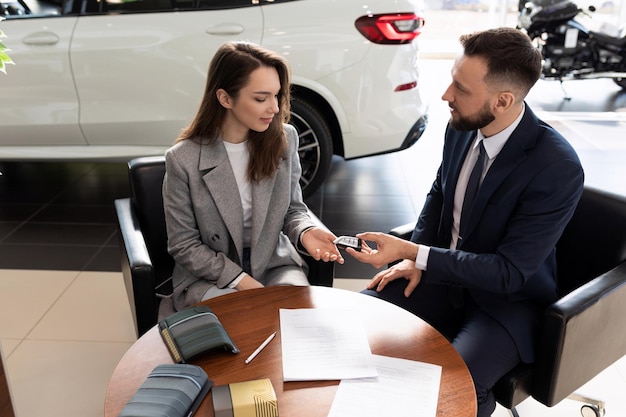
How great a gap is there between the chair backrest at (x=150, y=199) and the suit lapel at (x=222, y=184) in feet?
0.99

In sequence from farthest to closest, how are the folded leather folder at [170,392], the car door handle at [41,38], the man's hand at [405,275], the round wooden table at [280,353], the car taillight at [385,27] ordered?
the car door handle at [41,38], the car taillight at [385,27], the man's hand at [405,275], the round wooden table at [280,353], the folded leather folder at [170,392]

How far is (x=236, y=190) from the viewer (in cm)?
187

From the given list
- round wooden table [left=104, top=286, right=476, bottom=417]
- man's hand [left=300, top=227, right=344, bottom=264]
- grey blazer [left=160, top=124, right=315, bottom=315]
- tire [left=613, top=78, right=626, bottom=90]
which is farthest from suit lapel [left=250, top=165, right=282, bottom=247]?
tire [left=613, top=78, right=626, bottom=90]

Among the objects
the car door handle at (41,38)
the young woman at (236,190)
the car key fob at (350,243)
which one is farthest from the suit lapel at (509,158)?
the car door handle at (41,38)

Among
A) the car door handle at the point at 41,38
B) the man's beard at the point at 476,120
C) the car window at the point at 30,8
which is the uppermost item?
the car window at the point at 30,8

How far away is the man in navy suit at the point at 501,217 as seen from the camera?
1.60 m

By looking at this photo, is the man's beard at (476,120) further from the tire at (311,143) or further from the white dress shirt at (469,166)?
the tire at (311,143)

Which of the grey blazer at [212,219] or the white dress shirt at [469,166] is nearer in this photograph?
the white dress shirt at [469,166]

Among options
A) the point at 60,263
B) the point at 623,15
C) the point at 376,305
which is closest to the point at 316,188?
the point at 60,263

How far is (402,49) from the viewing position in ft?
10.3

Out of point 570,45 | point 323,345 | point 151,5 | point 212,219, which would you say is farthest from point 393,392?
point 570,45

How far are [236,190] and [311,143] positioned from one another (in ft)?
5.08

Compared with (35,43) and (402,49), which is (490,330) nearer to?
(402,49)

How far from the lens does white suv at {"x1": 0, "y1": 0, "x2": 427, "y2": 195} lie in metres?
3.14
